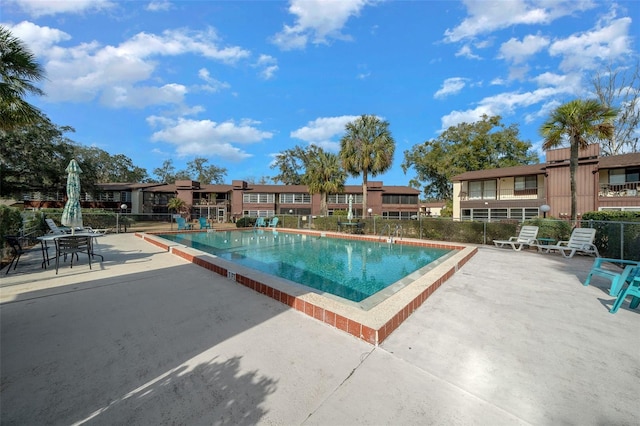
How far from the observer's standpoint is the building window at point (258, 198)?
35.1 meters

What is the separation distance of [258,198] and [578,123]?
104 ft

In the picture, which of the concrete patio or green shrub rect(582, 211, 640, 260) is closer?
the concrete patio

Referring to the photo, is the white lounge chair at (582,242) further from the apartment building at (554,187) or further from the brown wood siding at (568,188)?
the brown wood siding at (568,188)

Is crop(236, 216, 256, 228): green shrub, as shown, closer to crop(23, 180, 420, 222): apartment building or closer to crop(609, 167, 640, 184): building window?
crop(23, 180, 420, 222): apartment building

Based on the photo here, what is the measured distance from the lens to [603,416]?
1.73m

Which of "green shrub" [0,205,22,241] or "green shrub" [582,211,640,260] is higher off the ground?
"green shrub" [0,205,22,241]

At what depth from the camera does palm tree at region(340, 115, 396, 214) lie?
63.9ft

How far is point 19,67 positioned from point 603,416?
12.8 metres

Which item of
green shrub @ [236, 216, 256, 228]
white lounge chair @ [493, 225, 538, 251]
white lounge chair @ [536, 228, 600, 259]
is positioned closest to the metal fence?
white lounge chair @ [536, 228, 600, 259]

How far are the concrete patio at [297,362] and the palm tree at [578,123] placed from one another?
9140 millimetres

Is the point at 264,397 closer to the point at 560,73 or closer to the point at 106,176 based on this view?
the point at 560,73

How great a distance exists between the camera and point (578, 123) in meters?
9.80

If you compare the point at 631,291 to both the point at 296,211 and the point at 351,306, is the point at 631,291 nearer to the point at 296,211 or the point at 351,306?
the point at 351,306

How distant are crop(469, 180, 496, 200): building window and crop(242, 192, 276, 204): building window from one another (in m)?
24.1
